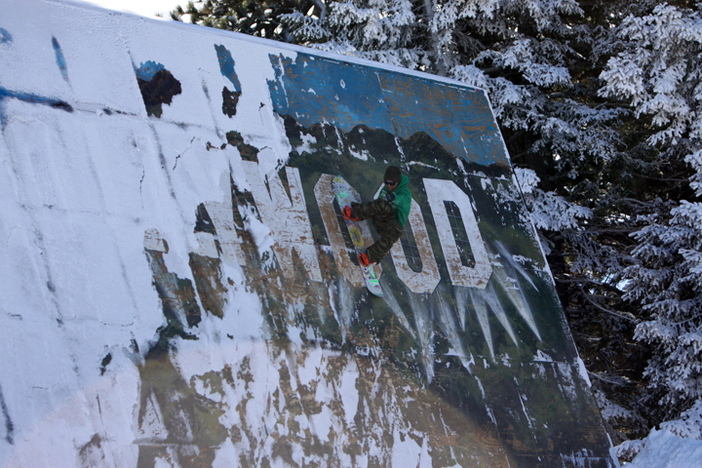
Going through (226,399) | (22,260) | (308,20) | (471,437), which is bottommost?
(471,437)

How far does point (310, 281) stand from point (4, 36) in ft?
7.76

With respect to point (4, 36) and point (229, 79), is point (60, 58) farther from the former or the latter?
point (229, 79)

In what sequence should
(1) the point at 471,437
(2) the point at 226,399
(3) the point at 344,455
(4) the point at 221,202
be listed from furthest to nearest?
(1) the point at 471,437 → (4) the point at 221,202 → (3) the point at 344,455 → (2) the point at 226,399

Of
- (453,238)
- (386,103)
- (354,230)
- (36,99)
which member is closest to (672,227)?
(453,238)

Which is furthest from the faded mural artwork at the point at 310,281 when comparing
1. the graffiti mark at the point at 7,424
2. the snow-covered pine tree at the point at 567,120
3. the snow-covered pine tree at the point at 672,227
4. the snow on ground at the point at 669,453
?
the snow-covered pine tree at the point at 567,120

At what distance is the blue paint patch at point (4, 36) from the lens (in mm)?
3472

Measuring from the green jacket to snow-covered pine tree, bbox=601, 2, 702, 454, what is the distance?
3941mm

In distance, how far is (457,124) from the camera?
551cm

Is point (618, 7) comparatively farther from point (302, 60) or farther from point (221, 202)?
point (221, 202)

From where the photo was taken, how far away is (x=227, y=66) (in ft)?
14.3

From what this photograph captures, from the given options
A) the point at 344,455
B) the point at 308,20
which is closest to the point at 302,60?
the point at 344,455

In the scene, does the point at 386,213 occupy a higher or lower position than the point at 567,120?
lower

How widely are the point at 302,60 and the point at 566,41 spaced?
5.58m

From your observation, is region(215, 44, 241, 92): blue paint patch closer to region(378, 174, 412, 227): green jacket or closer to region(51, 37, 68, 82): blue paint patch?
region(51, 37, 68, 82): blue paint patch
